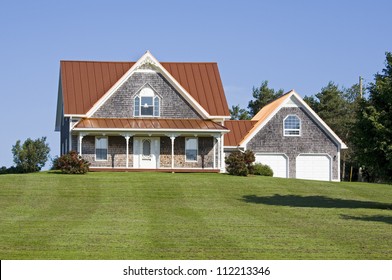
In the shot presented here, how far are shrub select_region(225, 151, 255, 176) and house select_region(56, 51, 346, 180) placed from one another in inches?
93.3

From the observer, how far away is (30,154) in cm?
5697

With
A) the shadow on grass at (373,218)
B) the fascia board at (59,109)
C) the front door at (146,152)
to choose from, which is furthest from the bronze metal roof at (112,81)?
the shadow on grass at (373,218)

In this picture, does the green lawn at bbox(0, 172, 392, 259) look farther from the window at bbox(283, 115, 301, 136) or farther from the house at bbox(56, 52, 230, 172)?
the window at bbox(283, 115, 301, 136)

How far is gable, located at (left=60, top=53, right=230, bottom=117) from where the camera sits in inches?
2013

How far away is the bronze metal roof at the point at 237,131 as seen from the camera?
54938mm

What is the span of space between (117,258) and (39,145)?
40436mm

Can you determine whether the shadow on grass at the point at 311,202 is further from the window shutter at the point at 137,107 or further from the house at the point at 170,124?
the window shutter at the point at 137,107

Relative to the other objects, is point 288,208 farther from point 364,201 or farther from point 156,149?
point 156,149

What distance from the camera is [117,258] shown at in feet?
58.9

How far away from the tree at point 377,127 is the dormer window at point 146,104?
63.3 ft

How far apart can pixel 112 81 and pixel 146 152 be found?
534 centimetres

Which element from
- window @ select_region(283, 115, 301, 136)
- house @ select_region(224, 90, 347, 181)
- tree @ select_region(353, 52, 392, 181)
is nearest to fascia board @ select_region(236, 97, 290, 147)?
house @ select_region(224, 90, 347, 181)
